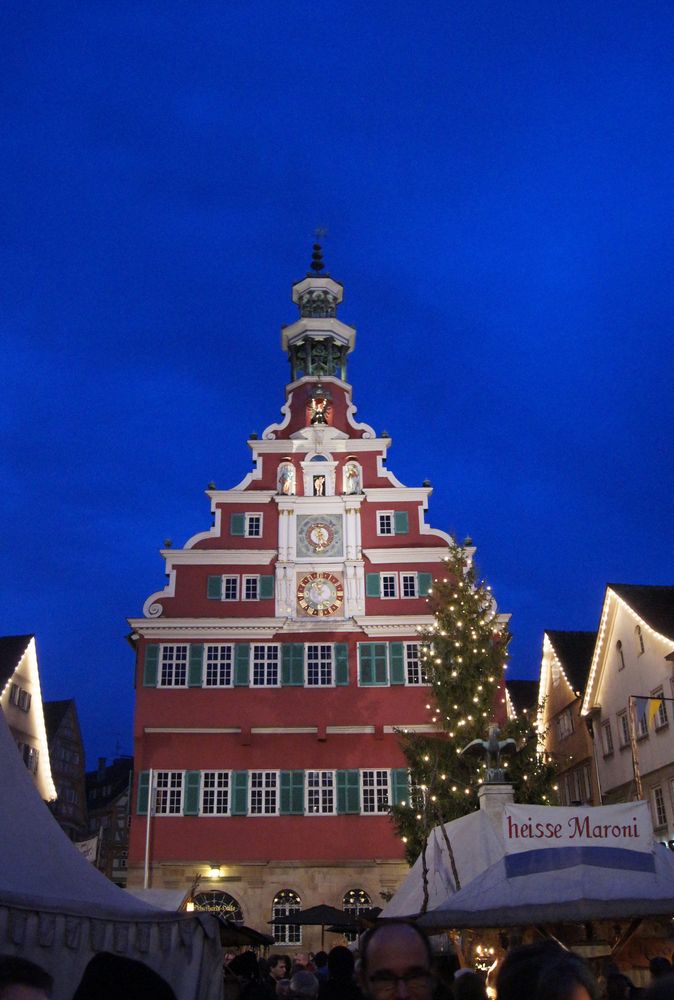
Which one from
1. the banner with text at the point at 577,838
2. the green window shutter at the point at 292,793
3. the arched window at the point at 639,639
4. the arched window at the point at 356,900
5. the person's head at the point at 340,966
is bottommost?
the person's head at the point at 340,966

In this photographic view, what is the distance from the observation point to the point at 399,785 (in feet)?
108

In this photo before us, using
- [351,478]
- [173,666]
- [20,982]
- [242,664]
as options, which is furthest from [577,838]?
[351,478]

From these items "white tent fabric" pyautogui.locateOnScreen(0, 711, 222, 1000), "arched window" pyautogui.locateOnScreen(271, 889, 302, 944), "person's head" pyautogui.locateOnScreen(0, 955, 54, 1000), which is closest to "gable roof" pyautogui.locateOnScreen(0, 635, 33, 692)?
"arched window" pyautogui.locateOnScreen(271, 889, 302, 944)

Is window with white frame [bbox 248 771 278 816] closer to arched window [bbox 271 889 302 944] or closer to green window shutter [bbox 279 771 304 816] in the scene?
green window shutter [bbox 279 771 304 816]

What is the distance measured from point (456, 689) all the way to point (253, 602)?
804cm

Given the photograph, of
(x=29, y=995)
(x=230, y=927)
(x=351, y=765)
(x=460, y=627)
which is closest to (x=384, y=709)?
(x=351, y=765)

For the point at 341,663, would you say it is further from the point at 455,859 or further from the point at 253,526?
the point at 455,859

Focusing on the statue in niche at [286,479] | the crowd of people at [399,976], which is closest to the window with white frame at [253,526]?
the statue in niche at [286,479]

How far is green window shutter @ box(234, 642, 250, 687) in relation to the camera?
34062 millimetres

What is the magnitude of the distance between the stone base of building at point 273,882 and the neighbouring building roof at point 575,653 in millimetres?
10971

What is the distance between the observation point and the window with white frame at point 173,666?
34000mm

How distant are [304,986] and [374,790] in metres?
26.5

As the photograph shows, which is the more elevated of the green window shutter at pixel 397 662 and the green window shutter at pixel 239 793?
the green window shutter at pixel 397 662

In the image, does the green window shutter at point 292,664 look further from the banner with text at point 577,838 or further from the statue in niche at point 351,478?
the banner with text at point 577,838
